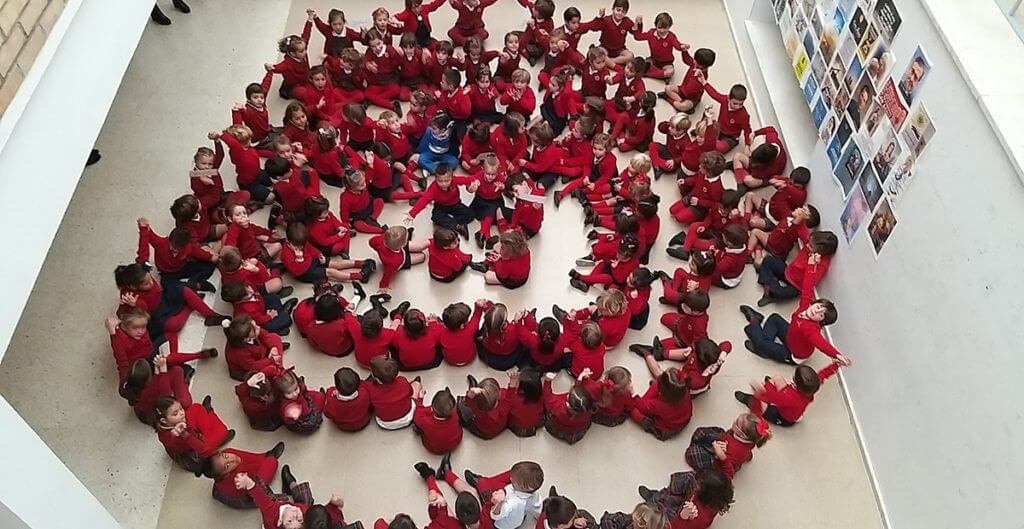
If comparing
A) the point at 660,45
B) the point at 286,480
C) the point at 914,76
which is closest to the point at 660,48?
the point at 660,45

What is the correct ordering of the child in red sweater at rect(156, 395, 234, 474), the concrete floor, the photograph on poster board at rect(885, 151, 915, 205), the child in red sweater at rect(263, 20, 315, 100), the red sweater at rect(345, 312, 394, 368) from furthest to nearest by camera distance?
the child in red sweater at rect(263, 20, 315, 100) → the red sweater at rect(345, 312, 394, 368) → the concrete floor → the photograph on poster board at rect(885, 151, 915, 205) → the child in red sweater at rect(156, 395, 234, 474)

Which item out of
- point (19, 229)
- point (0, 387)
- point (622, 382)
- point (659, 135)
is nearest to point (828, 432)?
point (622, 382)

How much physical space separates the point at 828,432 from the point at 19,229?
4925 millimetres

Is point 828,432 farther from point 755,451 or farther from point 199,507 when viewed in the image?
point 199,507

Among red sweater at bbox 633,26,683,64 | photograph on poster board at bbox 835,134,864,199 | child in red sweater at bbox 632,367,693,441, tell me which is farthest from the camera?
red sweater at bbox 633,26,683,64

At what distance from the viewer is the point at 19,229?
3.50 meters

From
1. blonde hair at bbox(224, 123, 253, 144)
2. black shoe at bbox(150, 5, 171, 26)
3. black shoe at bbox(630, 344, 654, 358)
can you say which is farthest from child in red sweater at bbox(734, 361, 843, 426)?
black shoe at bbox(150, 5, 171, 26)

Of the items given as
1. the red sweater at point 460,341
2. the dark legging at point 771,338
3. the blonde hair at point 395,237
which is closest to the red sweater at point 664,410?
the dark legging at point 771,338

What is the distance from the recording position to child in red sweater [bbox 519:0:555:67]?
23.9ft

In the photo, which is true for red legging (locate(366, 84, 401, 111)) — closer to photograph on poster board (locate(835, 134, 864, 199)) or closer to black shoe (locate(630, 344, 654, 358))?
black shoe (locate(630, 344, 654, 358))

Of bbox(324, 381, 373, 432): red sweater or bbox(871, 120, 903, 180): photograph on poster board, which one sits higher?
bbox(871, 120, 903, 180): photograph on poster board

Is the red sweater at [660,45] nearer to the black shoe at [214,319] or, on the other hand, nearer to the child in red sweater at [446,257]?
the child in red sweater at [446,257]

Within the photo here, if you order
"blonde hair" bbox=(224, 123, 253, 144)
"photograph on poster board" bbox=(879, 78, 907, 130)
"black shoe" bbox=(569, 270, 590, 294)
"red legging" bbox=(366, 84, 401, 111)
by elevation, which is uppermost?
"photograph on poster board" bbox=(879, 78, 907, 130)

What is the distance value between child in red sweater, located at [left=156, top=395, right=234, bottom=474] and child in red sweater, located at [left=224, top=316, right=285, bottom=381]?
36cm
